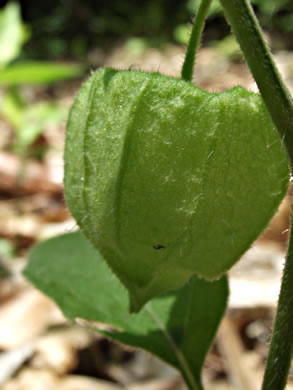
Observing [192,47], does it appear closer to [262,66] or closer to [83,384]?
[262,66]

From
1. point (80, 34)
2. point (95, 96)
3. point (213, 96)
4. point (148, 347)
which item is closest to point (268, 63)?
point (213, 96)

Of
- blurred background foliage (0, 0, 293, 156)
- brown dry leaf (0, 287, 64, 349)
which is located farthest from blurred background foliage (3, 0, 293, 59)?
brown dry leaf (0, 287, 64, 349)

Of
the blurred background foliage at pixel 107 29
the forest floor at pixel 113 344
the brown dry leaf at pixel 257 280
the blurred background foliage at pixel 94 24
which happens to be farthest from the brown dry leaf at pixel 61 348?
the blurred background foliage at pixel 94 24

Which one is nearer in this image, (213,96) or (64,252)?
(213,96)

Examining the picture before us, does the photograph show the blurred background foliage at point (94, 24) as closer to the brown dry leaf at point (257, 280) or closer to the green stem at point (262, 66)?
the brown dry leaf at point (257, 280)

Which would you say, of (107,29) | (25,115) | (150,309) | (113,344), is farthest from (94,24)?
(150,309)

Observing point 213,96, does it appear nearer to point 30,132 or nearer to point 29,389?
point 29,389
